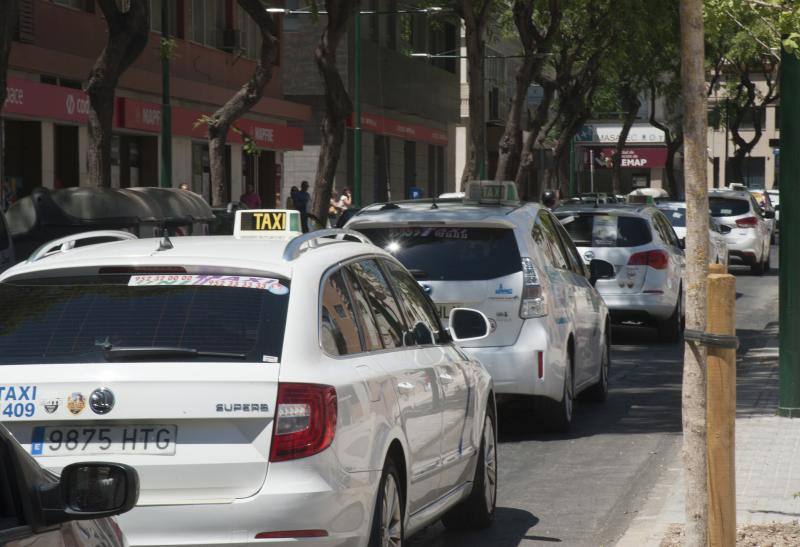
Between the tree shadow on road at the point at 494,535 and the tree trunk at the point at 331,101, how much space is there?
43.2 ft

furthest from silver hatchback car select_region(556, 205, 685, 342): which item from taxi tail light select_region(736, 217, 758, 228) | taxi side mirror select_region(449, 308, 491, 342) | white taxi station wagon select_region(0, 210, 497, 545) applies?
taxi tail light select_region(736, 217, 758, 228)

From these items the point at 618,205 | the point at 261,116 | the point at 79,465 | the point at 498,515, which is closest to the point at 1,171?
the point at 618,205

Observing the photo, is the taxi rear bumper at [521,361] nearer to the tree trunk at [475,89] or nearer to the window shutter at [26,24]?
the tree trunk at [475,89]

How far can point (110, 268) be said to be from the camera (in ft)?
19.0

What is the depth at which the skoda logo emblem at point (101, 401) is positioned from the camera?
5.25 metres

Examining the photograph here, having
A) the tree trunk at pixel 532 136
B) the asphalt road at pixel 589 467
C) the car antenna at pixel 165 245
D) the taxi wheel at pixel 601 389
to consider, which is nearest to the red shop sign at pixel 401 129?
the tree trunk at pixel 532 136

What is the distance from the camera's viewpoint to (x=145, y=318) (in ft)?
18.2

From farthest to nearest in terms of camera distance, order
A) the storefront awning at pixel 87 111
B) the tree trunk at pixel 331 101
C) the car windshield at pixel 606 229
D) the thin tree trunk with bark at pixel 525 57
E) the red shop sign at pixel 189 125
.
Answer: the red shop sign at pixel 189 125, the thin tree trunk with bark at pixel 525 57, the storefront awning at pixel 87 111, the tree trunk at pixel 331 101, the car windshield at pixel 606 229

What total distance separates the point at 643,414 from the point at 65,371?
308 inches

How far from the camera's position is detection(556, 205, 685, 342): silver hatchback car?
18.2 metres

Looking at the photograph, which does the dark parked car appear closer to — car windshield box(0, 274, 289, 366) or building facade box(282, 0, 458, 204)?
car windshield box(0, 274, 289, 366)

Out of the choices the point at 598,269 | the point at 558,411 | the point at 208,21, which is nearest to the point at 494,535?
the point at 558,411

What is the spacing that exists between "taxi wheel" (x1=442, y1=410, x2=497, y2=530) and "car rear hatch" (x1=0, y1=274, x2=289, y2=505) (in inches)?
98.6

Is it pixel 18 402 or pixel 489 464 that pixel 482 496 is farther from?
pixel 18 402
